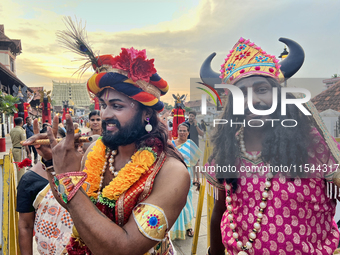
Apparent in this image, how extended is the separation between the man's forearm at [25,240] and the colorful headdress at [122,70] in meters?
1.58

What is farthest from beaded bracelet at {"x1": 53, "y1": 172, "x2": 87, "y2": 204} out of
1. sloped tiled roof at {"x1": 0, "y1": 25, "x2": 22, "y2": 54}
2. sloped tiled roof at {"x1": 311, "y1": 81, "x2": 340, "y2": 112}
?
sloped tiled roof at {"x1": 0, "y1": 25, "x2": 22, "y2": 54}

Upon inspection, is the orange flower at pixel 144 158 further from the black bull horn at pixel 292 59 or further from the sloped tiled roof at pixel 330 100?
the sloped tiled roof at pixel 330 100

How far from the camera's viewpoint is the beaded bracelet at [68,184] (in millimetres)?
1151

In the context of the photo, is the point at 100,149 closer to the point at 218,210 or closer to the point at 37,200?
the point at 37,200

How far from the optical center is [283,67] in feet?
4.81

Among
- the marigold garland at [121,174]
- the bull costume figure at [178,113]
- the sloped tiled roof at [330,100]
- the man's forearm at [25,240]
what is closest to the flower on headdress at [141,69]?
the marigold garland at [121,174]

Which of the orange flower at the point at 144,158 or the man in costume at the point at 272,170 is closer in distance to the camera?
the man in costume at the point at 272,170

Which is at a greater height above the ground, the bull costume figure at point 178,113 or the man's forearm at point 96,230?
the bull costume figure at point 178,113

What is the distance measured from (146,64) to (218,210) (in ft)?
4.03

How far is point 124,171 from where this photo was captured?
4.87 ft

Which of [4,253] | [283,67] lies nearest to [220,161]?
[283,67]

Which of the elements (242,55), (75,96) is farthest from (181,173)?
(75,96)

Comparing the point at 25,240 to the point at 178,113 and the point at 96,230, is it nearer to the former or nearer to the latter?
the point at 96,230

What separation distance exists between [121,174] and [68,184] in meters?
0.37
